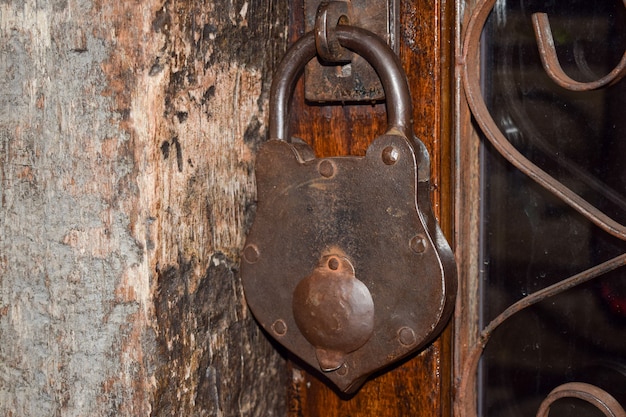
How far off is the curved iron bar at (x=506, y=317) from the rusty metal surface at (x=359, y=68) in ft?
1.00

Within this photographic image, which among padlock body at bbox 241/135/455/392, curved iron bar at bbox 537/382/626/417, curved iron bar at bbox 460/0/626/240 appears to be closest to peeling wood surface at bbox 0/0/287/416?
padlock body at bbox 241/135/455/392

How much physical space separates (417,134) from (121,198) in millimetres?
364

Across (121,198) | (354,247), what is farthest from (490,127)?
(121,198)

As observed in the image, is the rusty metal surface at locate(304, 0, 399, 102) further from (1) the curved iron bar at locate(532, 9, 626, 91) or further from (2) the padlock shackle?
(1) the curved iron bar at locate(532, 9, 626, 91)

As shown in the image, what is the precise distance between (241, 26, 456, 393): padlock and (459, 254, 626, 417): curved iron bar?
0.08 metres

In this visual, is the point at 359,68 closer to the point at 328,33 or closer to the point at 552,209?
the point at 328,33

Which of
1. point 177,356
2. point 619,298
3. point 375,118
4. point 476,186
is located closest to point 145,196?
point 177,356

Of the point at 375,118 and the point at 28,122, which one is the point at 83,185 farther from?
the point at 375,118

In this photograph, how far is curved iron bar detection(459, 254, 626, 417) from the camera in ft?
2.82

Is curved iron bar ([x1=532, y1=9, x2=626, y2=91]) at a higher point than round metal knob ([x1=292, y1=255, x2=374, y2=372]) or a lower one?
higher

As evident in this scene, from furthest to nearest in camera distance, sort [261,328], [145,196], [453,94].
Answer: [261,328] < [453,94] < [145,196]

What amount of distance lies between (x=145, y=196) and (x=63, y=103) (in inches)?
5.7

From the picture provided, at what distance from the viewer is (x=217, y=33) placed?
898 mm

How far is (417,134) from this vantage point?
3.07ft
